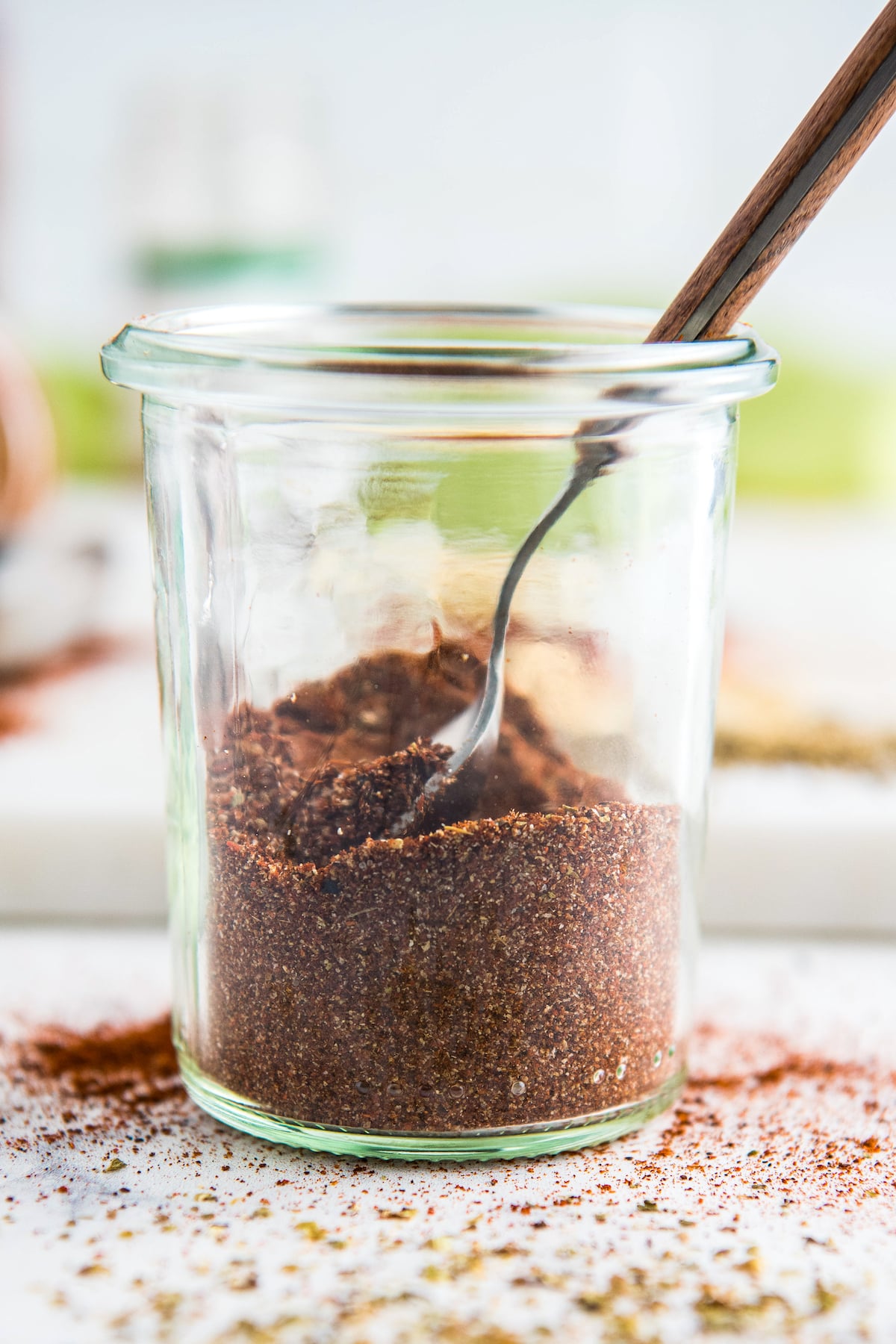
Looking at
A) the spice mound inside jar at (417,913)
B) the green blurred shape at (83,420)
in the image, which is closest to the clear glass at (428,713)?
the spice mound inside jar at (417,913)

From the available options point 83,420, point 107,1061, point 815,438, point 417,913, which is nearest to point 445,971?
point 417,913

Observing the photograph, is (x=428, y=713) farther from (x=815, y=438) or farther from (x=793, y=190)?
(x=815, y=438)

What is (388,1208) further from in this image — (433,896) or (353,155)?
(353,155)

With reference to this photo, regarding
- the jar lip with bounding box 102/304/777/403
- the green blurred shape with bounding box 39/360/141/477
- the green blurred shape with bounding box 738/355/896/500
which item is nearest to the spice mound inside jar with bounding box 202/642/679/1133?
the jar lip with bounding box 102/304/777/403

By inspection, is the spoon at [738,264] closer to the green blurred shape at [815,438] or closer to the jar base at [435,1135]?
the jar base at [435,1135]

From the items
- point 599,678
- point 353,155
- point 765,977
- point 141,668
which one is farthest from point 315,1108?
point 353,155

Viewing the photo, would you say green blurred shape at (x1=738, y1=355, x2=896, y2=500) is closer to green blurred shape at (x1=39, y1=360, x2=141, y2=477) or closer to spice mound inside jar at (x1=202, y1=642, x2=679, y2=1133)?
green blurred shape at (x1=39, y1=360, x2=141, y2=477)
